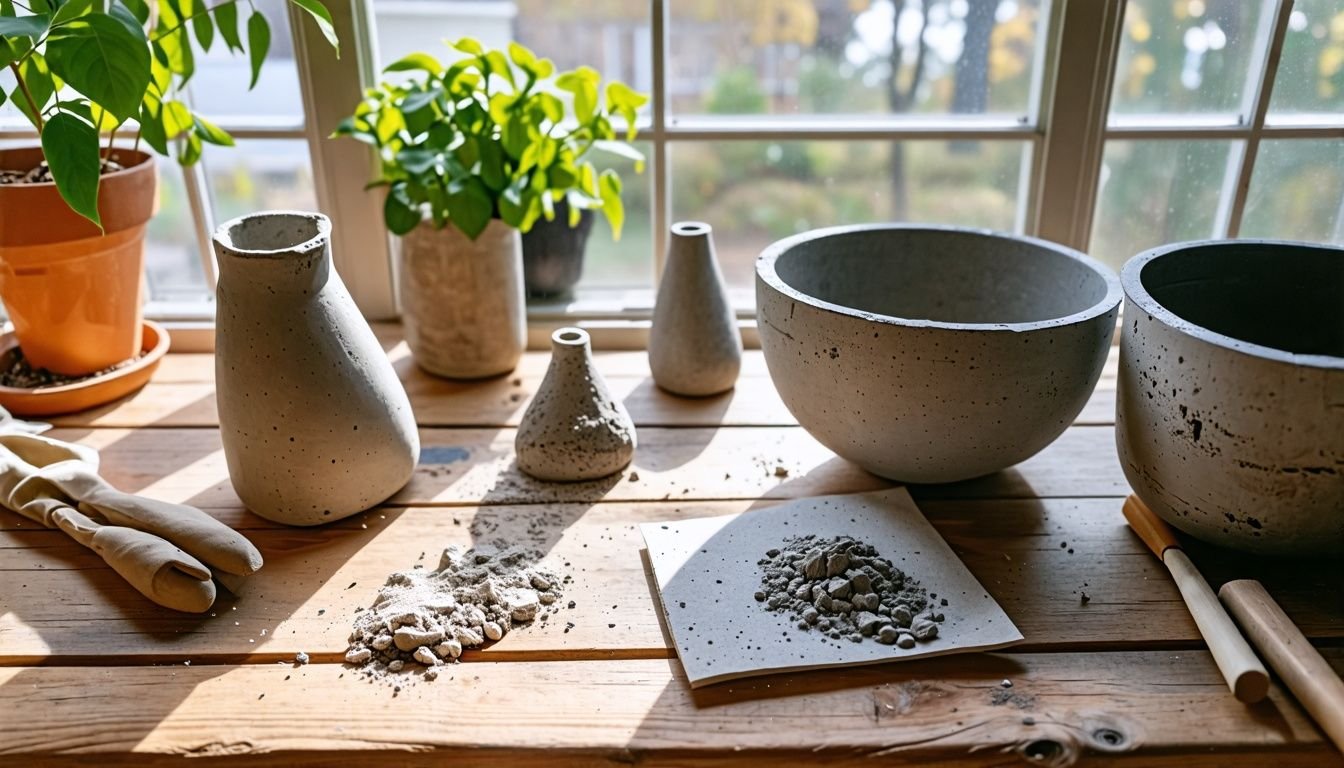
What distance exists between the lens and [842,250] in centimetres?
91

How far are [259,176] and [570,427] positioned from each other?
0.58 meters

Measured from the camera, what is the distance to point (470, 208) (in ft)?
3.07

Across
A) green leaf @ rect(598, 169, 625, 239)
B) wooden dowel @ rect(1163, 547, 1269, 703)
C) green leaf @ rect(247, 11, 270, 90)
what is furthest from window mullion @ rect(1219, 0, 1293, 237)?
green leaf @ rect(247, 11, 270, 90)

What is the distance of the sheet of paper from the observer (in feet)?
2.06

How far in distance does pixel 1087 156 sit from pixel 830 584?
Answer: 0.68 meters

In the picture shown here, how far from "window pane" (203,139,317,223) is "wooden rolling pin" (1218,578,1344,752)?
101 cm

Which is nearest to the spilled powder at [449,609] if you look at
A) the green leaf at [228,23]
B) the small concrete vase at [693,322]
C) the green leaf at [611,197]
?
the small concrete vase at [693,322]

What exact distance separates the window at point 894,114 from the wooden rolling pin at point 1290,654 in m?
0.58

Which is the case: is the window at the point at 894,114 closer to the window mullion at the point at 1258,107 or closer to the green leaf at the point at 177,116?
the window mullion at the point at 1258,107

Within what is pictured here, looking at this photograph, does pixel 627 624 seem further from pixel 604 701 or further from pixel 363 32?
pixel 363 32

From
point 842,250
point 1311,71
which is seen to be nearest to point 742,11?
point 842,250

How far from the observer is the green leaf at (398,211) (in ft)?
3.10

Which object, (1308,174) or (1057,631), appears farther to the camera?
(1308,174)

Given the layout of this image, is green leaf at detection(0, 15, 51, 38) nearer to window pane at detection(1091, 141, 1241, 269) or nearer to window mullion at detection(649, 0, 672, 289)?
window mullion at detection(649, 0, 672, 289)
